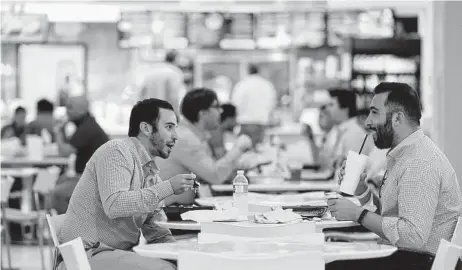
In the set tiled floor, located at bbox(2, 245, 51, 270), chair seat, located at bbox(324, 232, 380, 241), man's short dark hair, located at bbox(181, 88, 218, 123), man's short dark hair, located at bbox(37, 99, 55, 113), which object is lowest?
tiled floor, located at bbox(2, 245, 51, 270)

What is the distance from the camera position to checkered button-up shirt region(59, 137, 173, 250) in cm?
377

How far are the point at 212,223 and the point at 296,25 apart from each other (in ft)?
35.9

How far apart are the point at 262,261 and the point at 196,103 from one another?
379 centimetres

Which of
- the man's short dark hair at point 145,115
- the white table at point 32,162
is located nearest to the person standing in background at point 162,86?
the white table at point 32,162

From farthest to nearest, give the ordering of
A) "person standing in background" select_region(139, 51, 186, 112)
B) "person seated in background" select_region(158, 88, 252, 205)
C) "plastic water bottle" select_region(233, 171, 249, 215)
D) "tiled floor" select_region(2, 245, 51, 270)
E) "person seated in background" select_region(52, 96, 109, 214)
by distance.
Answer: "person standing in background" select_region(139, 51, 186, 112)
"tiled floor" select_region(2, 245, 51, 270)
"person seated in background" select_region(52, 96, 109, 214)
"person seated in background" select_region(158, 88, 252, 205)
"plastic water bottle" select_region(233, 171, 249, 215)

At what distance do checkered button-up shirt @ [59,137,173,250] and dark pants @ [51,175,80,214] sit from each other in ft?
13.0

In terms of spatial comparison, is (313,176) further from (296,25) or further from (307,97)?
(296,25)

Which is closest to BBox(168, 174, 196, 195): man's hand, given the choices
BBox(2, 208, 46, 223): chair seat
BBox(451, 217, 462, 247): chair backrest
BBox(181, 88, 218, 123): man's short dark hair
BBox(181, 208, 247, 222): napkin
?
BBox(181, 208, 247, 222): napkin

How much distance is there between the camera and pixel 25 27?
12.9 meters

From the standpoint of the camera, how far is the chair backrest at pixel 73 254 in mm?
3018

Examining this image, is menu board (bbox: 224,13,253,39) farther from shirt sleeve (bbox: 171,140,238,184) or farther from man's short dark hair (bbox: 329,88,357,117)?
shirt sleeve (bbox: 171,140,238,184)

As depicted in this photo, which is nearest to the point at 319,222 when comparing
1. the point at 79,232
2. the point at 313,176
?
the point at 79,232

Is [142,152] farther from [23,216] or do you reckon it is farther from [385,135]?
[23,216]

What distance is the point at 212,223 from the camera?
11.6 ft
